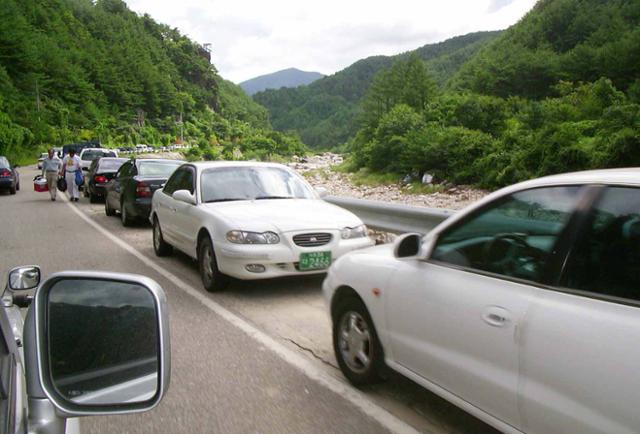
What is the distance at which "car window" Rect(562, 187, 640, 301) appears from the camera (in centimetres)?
228

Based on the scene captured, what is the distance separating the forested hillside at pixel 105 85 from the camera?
77125mm

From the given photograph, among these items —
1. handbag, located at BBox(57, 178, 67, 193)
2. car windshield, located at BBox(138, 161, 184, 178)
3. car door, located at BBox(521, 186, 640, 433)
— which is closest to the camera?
car door, located at BBox(521, 186, 640, 433)

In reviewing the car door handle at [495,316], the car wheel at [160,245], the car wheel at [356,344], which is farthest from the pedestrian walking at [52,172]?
the car door handle at [495,316]

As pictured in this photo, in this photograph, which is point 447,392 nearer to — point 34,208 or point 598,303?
point 598,303

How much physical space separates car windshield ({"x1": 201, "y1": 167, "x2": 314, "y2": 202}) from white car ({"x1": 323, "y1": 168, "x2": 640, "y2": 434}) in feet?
13.2

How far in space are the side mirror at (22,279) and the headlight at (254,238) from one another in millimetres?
4408

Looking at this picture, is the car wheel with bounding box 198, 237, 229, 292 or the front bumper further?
the car wheel with bounding box 198, 237, 229, 292

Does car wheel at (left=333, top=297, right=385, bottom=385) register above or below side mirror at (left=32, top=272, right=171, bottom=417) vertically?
below

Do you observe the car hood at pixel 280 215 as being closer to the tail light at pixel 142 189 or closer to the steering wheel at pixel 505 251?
the steering wheel at pixel 505 251

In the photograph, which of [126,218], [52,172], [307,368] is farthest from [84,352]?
[52,172]

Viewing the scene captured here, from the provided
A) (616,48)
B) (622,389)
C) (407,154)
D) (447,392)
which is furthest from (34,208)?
(616,48)

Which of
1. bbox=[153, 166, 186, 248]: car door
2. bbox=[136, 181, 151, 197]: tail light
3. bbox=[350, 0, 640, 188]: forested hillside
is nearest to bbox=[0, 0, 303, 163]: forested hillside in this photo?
bbox=[350, 0, 640, 188]: forested hillside

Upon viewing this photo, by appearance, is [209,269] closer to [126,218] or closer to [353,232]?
[353,232]

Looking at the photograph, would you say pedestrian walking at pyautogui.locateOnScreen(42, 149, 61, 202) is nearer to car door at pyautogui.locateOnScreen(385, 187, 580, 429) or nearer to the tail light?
the tail light
